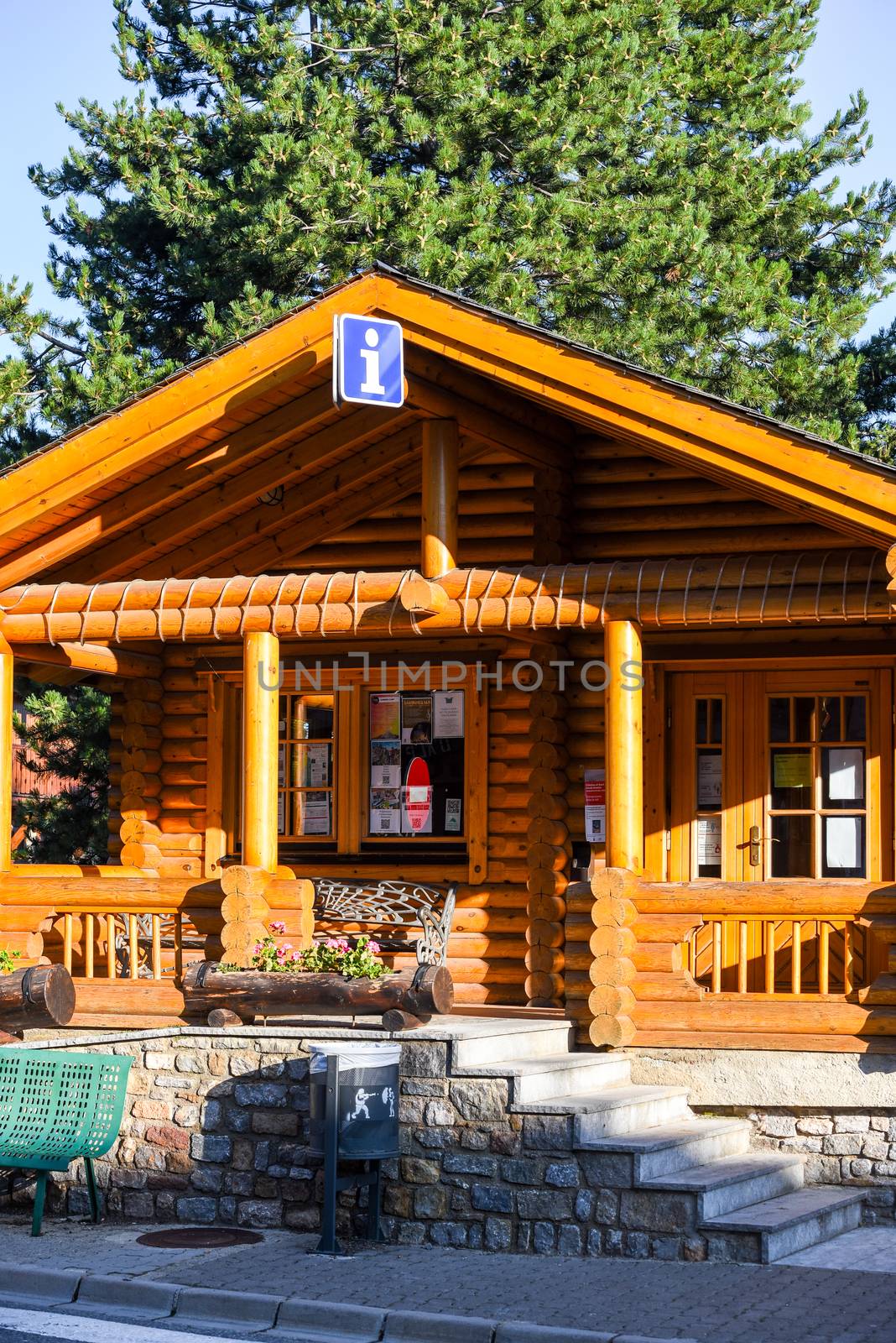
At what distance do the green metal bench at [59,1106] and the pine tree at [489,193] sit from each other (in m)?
11.5

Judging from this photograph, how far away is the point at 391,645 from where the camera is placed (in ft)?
45.9

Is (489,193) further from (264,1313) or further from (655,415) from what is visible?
(264,1313)

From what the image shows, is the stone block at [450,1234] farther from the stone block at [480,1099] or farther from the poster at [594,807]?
the poster at [594,807]

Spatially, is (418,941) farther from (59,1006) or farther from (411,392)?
(411,392)

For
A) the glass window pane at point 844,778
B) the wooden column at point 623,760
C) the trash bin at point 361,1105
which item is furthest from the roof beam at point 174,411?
the glass window pane at point 844,778

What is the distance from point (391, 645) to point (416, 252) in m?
7.67

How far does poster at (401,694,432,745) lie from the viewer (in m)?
14.0

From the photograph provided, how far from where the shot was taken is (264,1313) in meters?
8.27

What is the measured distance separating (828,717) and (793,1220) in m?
4.54

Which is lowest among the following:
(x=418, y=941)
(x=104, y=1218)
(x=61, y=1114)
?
(x=104, y=1218)

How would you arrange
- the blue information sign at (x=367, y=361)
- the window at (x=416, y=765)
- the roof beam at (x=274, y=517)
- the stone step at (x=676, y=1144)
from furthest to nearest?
the window at (x=416, y=765)
the roof beam at (x=274, y=517)
the blue information sign at (x=367, y=361)
the stone step at (x=676, y=1144)

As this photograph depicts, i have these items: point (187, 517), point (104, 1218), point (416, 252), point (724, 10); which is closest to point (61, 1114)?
point (104, 1218)

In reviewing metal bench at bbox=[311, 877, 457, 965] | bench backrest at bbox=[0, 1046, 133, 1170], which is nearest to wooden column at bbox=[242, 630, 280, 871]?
metal bench at bbox=[311, 877, 457, 965]

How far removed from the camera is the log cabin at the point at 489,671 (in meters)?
10.8
